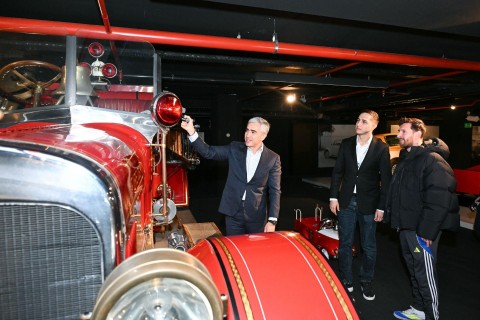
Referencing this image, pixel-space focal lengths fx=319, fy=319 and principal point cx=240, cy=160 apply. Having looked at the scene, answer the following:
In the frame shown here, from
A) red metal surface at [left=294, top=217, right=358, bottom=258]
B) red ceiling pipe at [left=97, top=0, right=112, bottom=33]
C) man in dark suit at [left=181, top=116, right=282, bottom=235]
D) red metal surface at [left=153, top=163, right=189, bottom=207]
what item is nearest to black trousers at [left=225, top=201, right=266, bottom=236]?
man in dark suit at [left=181, top=116, right=282, bottom=235]

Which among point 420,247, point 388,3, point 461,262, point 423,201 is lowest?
point 461,262

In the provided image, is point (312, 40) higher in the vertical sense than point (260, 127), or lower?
higher

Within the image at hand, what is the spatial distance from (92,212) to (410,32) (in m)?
5.27

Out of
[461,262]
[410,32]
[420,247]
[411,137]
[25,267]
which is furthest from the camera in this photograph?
[410,32]

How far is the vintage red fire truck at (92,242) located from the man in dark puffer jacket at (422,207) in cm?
153

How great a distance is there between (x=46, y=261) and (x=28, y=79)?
1.80 metres

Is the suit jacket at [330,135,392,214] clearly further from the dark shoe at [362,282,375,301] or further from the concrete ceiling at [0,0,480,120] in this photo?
the concrete ceiling at [0,0,480,120]

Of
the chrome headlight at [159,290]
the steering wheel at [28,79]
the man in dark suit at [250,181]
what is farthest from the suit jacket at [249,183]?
the chrome headlight at [159,290]

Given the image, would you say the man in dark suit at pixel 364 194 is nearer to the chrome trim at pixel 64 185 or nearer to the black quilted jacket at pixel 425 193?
the black quilted jacket at pixel 425 193

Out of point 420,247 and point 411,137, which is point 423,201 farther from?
point 411,137

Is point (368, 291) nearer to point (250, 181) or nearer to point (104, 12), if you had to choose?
point (250, 181)

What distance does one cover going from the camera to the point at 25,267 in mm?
1110

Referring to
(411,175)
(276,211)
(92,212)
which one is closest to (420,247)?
(411,175)

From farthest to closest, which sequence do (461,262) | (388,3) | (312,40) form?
(312,40)
(461,262)
(388,3)
